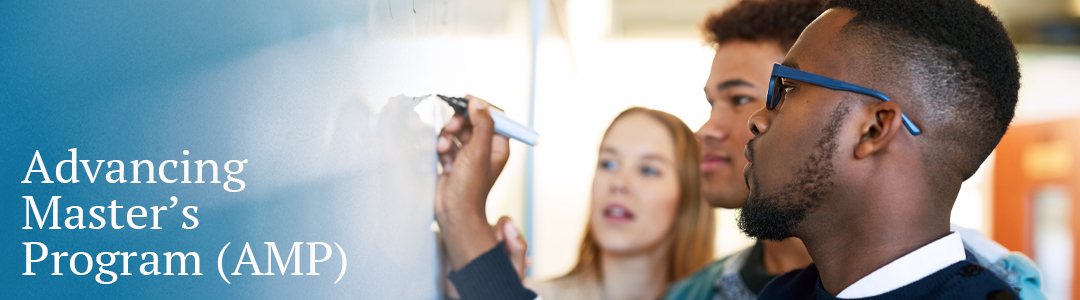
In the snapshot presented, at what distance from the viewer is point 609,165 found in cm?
175

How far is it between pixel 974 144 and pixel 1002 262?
466mm

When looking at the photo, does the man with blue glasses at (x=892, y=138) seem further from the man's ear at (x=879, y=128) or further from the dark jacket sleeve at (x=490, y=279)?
the dark jacket sleeve at (x=490, y=279)

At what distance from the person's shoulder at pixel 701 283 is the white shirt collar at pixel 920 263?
78 cm

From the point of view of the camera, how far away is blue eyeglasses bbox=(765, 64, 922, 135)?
2.70ft

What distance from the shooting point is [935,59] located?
2.71ft

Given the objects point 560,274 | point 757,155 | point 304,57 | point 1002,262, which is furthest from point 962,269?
point 560,274

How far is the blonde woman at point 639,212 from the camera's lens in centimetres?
173

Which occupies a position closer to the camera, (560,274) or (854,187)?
(854,187)

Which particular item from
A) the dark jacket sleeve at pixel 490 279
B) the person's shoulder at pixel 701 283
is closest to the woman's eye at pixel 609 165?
the person's shoulder at pixel 701 283

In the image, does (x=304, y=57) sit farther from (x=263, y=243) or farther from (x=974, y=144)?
(x=974, y=144)

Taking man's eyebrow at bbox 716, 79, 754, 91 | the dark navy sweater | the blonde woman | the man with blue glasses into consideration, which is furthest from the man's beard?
the blonde woman

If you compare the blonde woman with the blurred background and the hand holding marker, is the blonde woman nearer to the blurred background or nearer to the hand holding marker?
the blurred background

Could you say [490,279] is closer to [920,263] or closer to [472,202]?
[472,202]

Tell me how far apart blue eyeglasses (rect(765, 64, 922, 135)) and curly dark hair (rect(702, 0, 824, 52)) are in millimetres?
692
